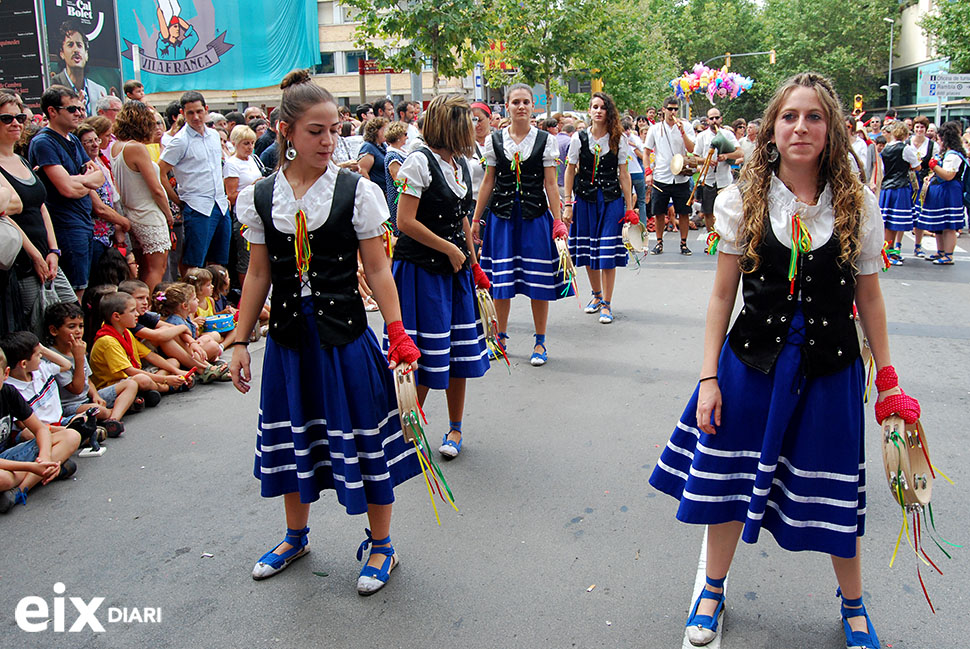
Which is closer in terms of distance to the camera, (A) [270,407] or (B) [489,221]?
(A) [270,407]

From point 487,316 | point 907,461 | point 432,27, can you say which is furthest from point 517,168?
point 432,27

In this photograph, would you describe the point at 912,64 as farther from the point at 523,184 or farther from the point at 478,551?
the point at 478,551

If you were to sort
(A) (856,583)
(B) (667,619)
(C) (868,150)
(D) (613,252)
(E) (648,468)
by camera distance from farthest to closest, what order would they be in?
1. (C) (868,150)
2. (D) (613,252)
3. (E) (648,468)
4. (B) (667,619)
5. (A) (856,583)

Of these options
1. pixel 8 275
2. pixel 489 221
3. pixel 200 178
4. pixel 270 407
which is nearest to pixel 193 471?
pixel 270 407

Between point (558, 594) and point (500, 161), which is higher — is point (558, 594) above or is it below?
below

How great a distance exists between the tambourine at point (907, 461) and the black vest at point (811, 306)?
0.29m

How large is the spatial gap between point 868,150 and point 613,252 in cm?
472

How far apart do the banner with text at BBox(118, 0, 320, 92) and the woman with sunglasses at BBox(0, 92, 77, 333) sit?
62.9 feet

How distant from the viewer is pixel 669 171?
12.5 meters

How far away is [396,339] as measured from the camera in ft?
10.4

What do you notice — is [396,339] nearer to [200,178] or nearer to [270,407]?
[270,407]

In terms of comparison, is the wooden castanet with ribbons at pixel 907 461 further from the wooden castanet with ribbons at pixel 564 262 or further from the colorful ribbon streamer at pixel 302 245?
the wooden castanet with ribbons at pixel 564 262

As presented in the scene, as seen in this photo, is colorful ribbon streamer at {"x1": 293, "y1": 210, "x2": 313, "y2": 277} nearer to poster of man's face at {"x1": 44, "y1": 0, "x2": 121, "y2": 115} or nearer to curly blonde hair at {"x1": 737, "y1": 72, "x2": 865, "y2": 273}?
curly blonde hair at {"x1": 737, "y1": 72, "x2": 865, "y2": 273}

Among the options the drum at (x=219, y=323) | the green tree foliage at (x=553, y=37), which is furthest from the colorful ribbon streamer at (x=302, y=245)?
the green tree foliage at (x=553, y=37)
